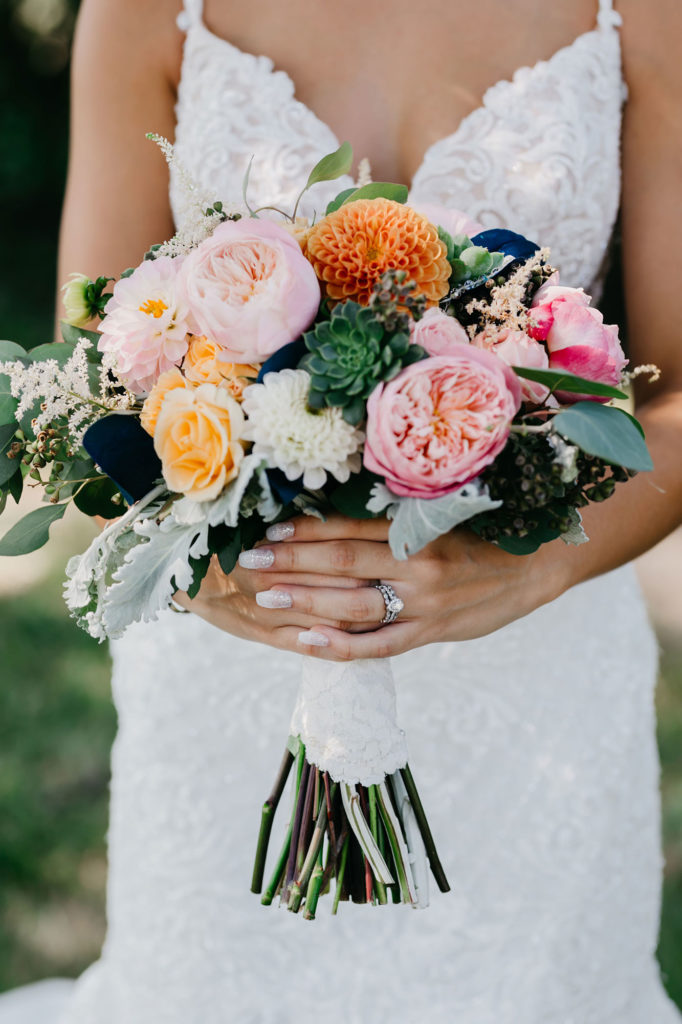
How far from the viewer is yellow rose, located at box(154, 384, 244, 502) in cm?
119

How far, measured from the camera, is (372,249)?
125 centimetres

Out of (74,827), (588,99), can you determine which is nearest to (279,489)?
(588,99)

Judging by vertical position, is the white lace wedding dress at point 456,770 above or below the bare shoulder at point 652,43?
below

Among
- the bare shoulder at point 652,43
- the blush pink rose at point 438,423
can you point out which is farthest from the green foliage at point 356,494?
the bare shoulder at point 652,43

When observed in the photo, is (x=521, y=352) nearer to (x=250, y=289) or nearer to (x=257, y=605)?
(x=250, y=289)

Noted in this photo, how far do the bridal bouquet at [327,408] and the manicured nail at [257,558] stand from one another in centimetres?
7

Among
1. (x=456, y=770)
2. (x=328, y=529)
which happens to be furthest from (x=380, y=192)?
(x=456, y=770)

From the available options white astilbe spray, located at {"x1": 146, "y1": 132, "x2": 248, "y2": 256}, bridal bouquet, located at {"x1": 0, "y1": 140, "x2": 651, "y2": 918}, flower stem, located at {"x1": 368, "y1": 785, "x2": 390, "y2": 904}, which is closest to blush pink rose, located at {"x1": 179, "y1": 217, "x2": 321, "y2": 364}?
bridal bouquet, located at {"x1": 0, "y1": 140, "x2": 651, "y2": 918}

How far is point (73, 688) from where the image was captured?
13.1ft

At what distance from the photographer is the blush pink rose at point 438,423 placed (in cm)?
114

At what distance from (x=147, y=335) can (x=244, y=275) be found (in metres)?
0.17

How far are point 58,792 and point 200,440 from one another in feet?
8.85

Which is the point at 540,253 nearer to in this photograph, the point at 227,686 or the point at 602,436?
the point at 602,436

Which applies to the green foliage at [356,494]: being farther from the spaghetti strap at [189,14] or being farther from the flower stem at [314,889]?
the spaghetti strap at [189,14]
